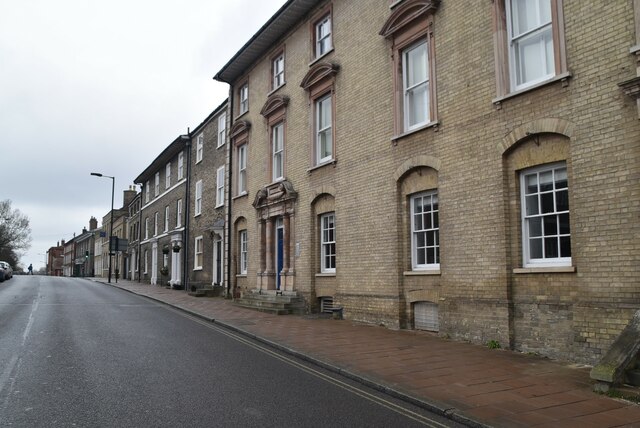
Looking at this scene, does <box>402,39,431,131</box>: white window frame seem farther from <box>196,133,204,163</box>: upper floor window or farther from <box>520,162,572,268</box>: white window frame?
<box>196,133,204,163</box>: upper floor window

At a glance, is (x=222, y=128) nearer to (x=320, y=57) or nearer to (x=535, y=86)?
(x=320, y=57)

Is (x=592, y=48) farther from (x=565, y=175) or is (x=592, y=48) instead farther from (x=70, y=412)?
(x=70, y=412)

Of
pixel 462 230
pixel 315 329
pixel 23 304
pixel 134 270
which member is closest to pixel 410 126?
pixel 462 230

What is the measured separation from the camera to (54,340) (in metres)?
10.2

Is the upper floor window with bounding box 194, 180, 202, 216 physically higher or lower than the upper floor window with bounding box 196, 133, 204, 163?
lower

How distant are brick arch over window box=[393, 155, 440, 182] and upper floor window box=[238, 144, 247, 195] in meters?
10.0

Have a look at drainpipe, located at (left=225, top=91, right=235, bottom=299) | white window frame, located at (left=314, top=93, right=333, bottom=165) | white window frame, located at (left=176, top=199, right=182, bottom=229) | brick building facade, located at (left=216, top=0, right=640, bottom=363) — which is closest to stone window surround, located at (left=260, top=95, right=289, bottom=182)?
brick building facade, located at (left=216, top=0, right=640, bottom=363)

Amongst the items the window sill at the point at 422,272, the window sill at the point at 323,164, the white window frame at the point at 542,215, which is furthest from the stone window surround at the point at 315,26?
the white window frame at the point at 542,215

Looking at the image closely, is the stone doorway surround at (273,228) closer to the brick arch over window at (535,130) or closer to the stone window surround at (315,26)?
the stone window surround at (315,26)

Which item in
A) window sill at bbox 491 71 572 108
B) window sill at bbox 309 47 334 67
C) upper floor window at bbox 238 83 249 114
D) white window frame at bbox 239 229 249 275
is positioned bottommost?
white window frame at bbox 239 229 249 275

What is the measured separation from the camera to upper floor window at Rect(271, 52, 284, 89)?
18819mm

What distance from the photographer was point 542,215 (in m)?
9.26

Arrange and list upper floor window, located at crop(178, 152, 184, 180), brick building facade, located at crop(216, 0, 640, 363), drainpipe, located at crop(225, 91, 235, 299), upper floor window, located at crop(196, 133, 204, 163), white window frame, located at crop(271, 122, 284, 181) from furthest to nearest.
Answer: upper floor window, located at crop(178, 152, 184, 180) < upper floor window, located at crop(196, 133, 204, 163) < drainpipe, located at crop(225, 91, 235, 299) < white window frame, located at crop(271, 122, 284, 181) < brick building facade, located at crop(216, 0, 640, 363)

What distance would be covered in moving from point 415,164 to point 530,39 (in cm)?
349
